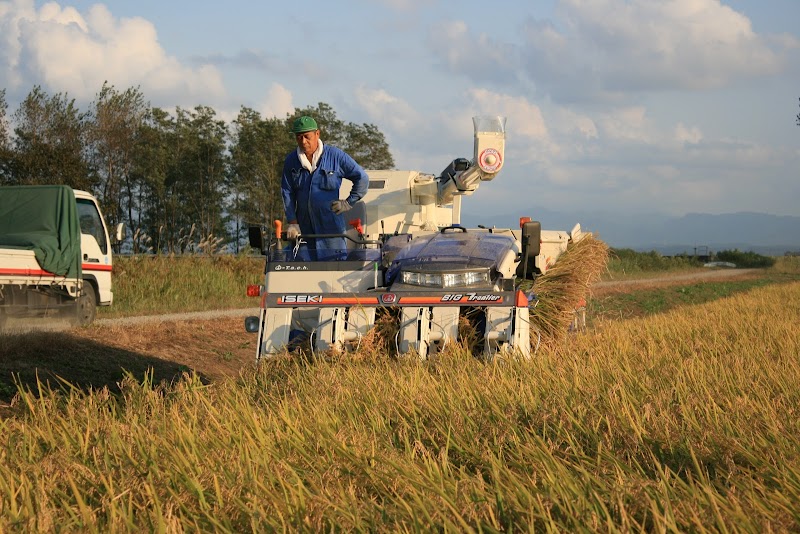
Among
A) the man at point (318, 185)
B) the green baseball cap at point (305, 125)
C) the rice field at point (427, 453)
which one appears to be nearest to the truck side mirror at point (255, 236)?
the man at point (318, 185)

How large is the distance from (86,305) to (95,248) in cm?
109

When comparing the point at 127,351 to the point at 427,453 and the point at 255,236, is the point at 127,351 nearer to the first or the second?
the point at 255,236

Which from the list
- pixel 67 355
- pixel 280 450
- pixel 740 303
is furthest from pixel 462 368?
pixel 740 303

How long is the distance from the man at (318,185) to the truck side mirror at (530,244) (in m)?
1.73

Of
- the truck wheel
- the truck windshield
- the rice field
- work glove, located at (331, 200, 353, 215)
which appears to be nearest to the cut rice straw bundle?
the rice field

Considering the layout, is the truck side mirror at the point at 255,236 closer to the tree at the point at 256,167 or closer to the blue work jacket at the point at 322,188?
the blue work jacket at the point at 322,188

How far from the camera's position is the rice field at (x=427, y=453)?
12.9ft

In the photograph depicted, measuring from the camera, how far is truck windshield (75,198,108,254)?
15.8 m

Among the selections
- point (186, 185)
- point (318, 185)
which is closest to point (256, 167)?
point (186, 185)

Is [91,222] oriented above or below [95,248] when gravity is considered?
above

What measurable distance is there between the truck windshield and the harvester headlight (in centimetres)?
913

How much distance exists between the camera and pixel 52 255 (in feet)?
46.4

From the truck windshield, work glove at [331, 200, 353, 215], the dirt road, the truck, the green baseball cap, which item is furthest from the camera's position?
the truck windshield

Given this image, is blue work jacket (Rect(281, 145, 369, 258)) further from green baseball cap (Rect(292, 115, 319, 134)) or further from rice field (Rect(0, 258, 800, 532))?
rice field (Rect(0, 258, 800, 532))
